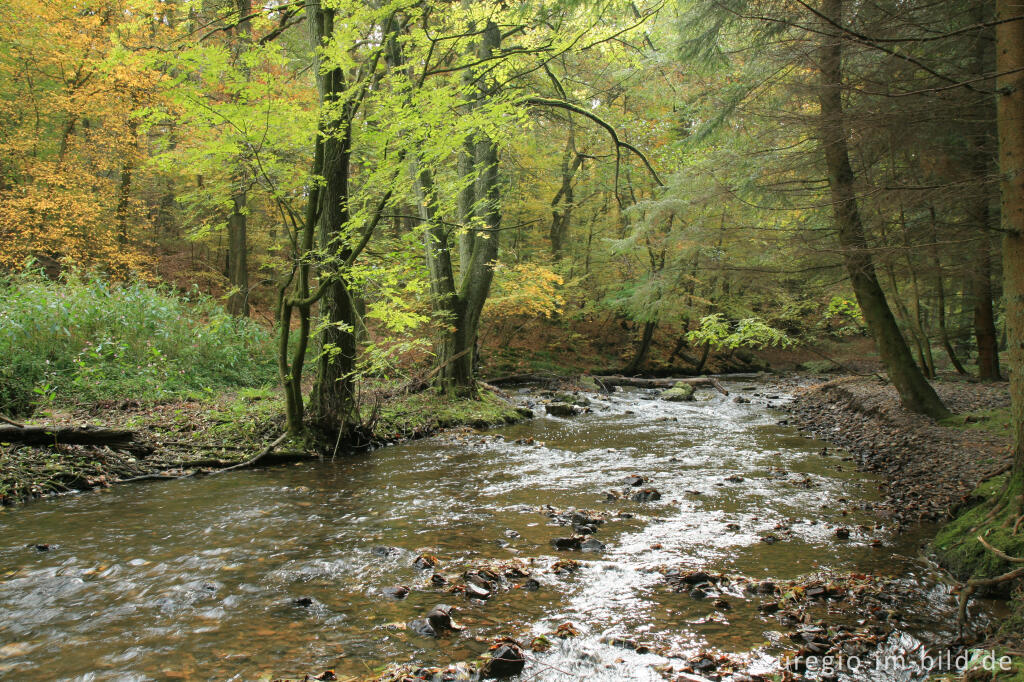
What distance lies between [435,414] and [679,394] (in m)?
7.72

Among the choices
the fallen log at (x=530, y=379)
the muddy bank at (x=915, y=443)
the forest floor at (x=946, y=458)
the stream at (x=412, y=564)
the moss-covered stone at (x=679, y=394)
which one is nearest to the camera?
the stream at (x=412, y=564)

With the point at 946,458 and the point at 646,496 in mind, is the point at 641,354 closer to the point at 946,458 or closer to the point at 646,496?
→ the point at 946,458

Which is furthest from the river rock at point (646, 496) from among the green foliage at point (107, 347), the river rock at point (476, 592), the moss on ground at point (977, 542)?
the green foliage at point (107, 347)

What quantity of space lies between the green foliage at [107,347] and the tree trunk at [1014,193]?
30.2 feet

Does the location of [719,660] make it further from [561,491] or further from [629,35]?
[629,35]

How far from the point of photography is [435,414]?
427 inches

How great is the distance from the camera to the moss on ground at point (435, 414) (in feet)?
32.4

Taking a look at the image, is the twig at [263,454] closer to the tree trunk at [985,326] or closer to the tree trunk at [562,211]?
the tree trunk at [985,326]

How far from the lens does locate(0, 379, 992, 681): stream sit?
3135 mm

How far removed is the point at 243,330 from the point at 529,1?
29.0ft

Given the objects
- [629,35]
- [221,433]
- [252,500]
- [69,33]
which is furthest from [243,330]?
[69,33]

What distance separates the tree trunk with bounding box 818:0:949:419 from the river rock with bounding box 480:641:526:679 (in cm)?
632

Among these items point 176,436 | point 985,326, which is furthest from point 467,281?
point 985,326

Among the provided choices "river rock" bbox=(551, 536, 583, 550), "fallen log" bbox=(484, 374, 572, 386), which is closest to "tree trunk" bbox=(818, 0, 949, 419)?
"river rock" bbox=(551, 536, 583, 550)
